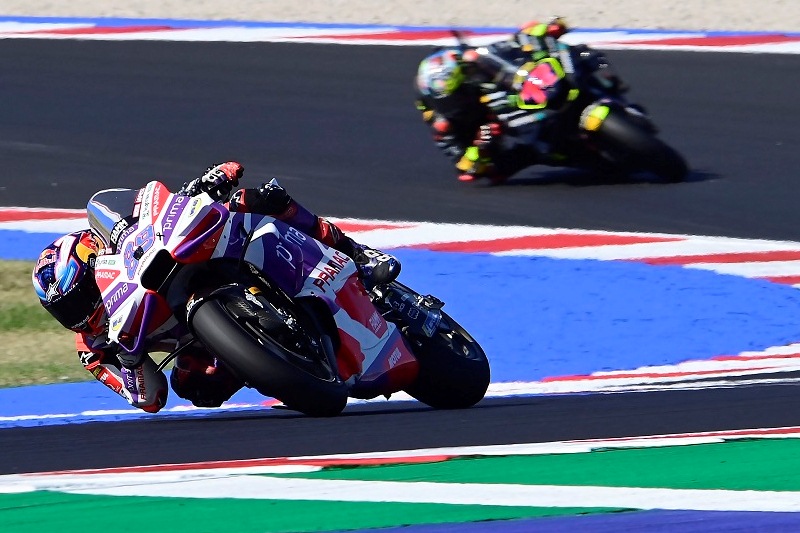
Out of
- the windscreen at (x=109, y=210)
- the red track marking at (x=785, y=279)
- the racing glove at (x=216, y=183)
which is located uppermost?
the racing glove at (x=216, y=183)

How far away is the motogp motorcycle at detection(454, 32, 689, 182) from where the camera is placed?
1048cm

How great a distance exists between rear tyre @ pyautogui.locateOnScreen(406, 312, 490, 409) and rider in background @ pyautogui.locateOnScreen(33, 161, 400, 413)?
0.31 metres

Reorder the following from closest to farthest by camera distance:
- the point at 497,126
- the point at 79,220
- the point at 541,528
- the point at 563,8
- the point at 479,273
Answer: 1. the point at 541,528
2. the point at 479,273
3. the point at 79,220
4. the point at 497,126
5. the point at 563,8

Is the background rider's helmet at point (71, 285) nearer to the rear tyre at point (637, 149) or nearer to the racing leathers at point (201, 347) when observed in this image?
the racing leathers at point (201, 347)

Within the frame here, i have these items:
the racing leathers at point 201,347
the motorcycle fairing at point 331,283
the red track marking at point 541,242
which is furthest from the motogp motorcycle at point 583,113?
the motorcycle fairing at point 331,283

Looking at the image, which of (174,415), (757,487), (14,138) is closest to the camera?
(757,487)

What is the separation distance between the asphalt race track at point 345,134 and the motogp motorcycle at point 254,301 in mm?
699

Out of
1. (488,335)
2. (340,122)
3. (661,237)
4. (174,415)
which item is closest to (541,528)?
(174,415)

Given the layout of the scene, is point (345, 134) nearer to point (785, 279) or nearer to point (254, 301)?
point (785, 279)

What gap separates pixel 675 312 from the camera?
27.2ft

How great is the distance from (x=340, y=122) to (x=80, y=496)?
8.21 meters

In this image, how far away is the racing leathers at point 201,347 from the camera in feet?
19.7

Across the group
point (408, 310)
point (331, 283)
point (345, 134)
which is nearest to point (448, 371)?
point (408, 310)

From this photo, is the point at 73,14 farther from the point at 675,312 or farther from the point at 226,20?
the point at 675,312
